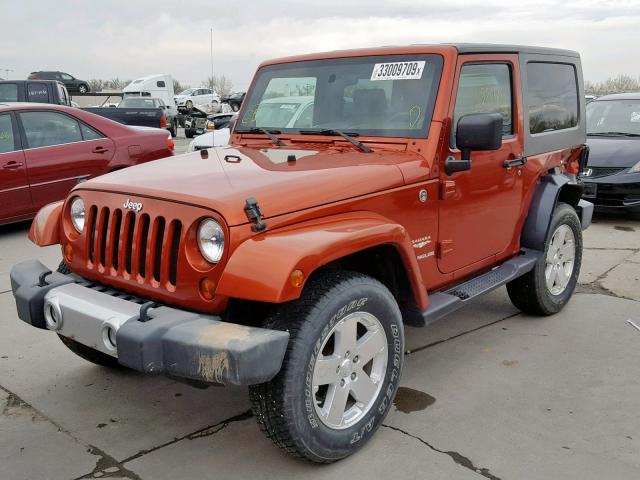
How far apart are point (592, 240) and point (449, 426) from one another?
4926 mm

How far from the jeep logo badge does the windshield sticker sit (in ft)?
5.26

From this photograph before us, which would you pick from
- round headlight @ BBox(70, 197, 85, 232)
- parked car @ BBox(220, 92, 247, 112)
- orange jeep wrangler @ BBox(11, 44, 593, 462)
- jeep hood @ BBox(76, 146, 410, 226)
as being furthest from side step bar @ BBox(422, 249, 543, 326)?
parked car @ BBox(220, 92, 247, 112)

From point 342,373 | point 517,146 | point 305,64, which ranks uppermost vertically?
point 305,64

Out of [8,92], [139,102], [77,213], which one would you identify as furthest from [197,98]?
[77,213]

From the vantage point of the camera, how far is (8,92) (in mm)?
13891

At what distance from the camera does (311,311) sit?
8.86ft

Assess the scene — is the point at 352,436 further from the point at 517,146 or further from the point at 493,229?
the point at 517,146

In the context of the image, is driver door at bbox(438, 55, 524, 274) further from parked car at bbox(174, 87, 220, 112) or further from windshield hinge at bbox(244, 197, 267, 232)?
parked car at bbox(174, 87, 220, 112)

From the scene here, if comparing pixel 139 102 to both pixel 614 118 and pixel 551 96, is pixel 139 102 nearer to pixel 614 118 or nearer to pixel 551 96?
pixel 614 118

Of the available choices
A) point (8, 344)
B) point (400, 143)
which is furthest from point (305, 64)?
point (8, 344)

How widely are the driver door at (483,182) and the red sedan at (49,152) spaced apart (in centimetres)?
501

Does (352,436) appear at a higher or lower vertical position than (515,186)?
lower

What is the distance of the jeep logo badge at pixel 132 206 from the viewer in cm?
295

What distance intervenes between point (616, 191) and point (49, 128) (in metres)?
6.89
